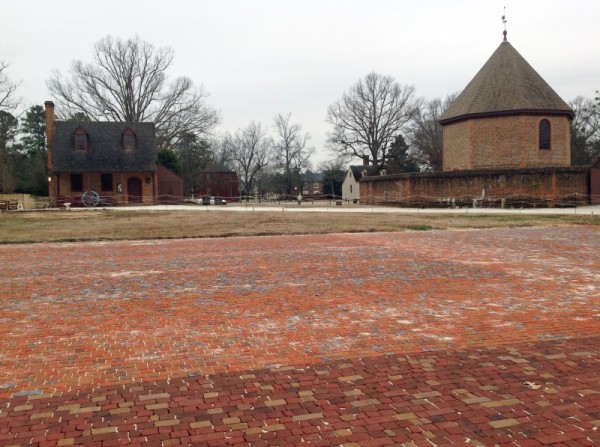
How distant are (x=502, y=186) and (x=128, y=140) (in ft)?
104

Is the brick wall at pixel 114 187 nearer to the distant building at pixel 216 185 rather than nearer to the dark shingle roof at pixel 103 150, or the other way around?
the dark shingle roof at pixel 103 150

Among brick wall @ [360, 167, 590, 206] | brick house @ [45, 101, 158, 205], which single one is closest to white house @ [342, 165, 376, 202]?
brick wall @ [360, 167, 590, 206]

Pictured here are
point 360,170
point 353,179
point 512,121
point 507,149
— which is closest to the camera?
point 512,121

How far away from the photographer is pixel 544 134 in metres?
39.3

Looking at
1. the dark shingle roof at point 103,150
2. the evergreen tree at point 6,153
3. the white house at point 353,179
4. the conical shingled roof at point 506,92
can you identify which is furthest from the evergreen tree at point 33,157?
the conical shingled roof at point 506,92

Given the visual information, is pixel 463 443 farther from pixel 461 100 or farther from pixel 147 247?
pixel 461 100

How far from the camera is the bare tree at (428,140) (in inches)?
2839

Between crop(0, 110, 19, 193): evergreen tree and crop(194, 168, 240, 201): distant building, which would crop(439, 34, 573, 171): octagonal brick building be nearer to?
crop(194, 168, 240, 201): distant building

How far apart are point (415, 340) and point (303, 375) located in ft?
5.52

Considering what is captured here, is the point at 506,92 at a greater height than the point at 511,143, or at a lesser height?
greater

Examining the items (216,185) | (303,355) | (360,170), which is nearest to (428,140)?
(360,170)

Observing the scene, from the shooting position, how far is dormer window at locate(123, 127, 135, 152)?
4609 cm

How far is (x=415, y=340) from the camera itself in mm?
5871

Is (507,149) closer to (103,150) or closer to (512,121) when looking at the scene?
(512,121)
